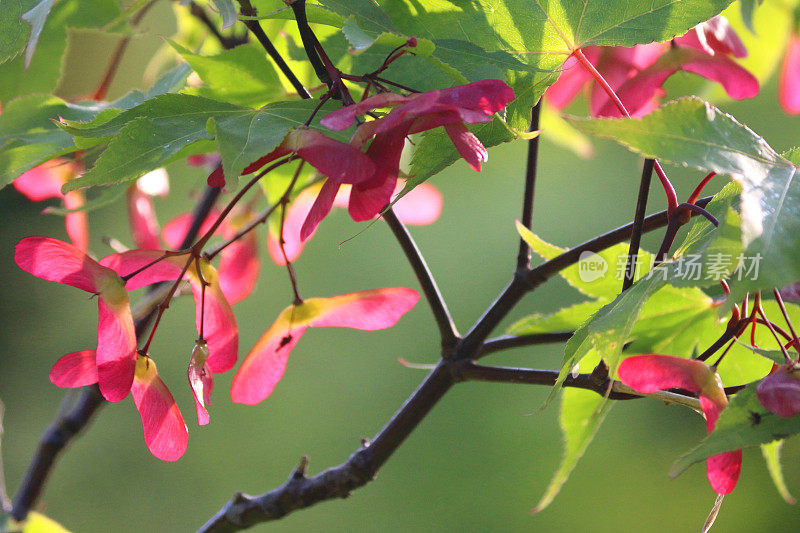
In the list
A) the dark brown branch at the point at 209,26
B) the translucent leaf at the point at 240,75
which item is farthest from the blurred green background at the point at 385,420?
the translucent leaf at the point at 240,75

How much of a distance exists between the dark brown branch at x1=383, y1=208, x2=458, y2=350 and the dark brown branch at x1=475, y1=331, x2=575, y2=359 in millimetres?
11

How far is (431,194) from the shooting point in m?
0.33

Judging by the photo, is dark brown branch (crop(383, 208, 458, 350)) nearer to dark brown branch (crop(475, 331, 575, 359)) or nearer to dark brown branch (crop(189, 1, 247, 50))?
dark brown branch (crop(475, 331, 575, 359))

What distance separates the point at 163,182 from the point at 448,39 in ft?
0.89

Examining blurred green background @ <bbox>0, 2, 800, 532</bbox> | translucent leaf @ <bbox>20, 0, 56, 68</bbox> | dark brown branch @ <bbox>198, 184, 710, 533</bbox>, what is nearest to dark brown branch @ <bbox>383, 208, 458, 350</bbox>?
dark brown branch @ <bbox>198, 184, 710, 533</bbox>

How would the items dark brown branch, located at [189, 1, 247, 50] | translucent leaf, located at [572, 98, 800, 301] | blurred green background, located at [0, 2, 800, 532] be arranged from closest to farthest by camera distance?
translucent leaf, located at [572, 98, 800, 301], dark brown branch, located at [189, 1, 247, 50], blurred green background, located at [0, 2, 800, 532]

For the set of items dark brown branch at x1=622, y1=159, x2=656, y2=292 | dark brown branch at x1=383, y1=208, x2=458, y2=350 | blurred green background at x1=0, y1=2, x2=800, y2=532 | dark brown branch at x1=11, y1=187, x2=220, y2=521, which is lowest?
blurred green background at x1=0, y1=2, x2=800, y2=532

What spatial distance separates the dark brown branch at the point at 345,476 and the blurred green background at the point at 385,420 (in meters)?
0.88

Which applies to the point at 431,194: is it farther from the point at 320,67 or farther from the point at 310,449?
the point at 310,449

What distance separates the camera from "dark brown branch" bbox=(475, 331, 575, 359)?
9.3 inches

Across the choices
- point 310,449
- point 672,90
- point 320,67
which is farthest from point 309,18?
point 310,449

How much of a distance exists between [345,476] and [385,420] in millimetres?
934

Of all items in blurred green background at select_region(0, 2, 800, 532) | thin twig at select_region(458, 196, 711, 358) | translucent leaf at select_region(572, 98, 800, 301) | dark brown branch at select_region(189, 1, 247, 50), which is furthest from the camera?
blurred green background at select_region(0, 2, 800, 532)

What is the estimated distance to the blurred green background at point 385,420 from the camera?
117 centimetres
